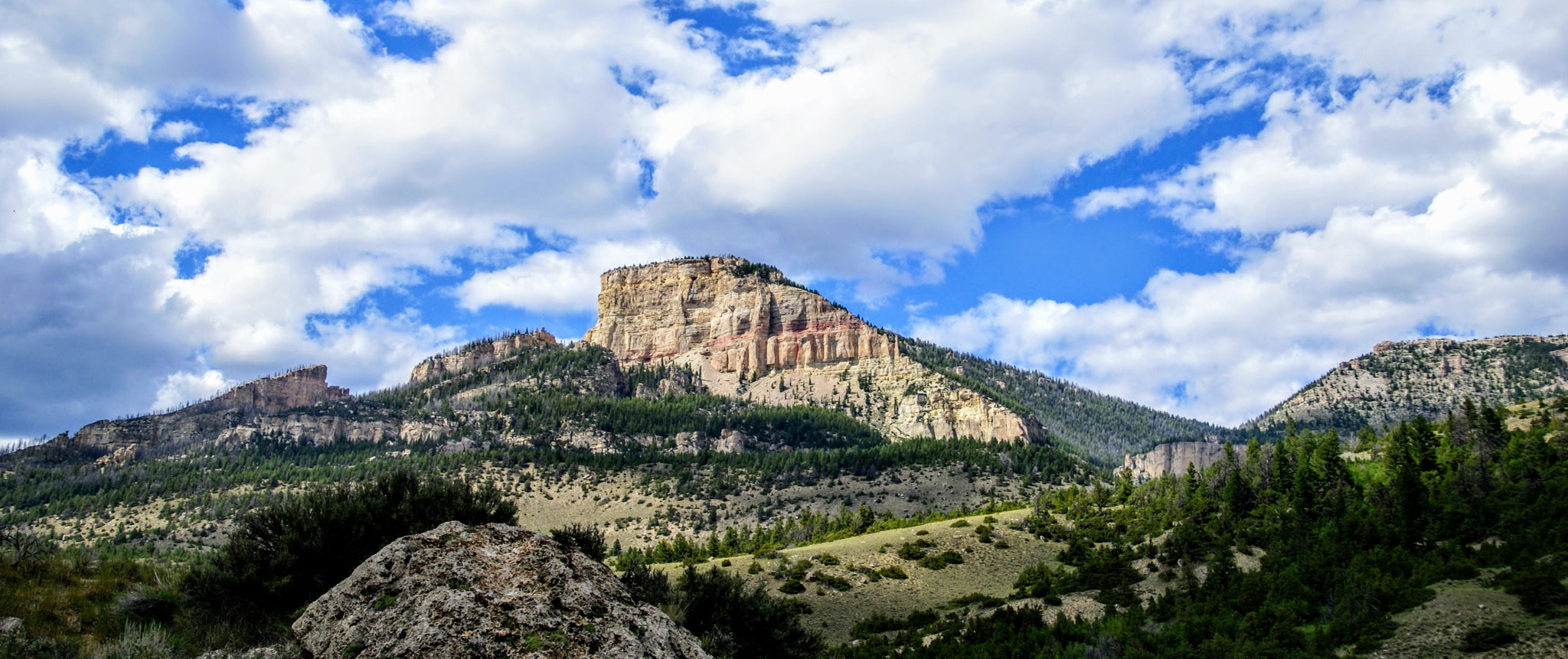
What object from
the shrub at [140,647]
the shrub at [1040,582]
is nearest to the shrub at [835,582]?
the shrub at [1040,582]

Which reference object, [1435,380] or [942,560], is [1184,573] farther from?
[1435,380]

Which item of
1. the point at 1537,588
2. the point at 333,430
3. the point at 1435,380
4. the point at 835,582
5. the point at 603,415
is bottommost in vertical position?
the point at 835,582

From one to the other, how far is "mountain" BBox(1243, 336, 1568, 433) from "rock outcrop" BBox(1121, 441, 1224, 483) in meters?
17.1

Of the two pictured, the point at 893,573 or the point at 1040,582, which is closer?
the point at 1040,582

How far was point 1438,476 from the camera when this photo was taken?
48719 millimetres

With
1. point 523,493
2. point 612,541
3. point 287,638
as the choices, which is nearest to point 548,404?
point 523,493

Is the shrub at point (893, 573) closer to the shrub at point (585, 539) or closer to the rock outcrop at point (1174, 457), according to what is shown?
the shrub at point (585, 539)

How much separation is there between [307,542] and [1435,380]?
22136 cm

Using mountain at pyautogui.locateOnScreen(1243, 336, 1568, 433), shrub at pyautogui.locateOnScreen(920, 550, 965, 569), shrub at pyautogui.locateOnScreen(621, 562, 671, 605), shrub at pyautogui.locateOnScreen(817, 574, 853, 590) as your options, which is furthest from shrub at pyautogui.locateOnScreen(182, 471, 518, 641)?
mountain at pyautogui.locateOnScreen(1243, 336, 1568, 433)

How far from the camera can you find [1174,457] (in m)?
167

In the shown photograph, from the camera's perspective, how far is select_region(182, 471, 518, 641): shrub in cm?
1304

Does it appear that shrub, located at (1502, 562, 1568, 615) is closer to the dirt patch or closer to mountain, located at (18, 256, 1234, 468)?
the dirt patch

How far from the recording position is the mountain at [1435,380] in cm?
16275

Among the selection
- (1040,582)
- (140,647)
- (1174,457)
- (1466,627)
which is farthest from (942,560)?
(1174,457)
